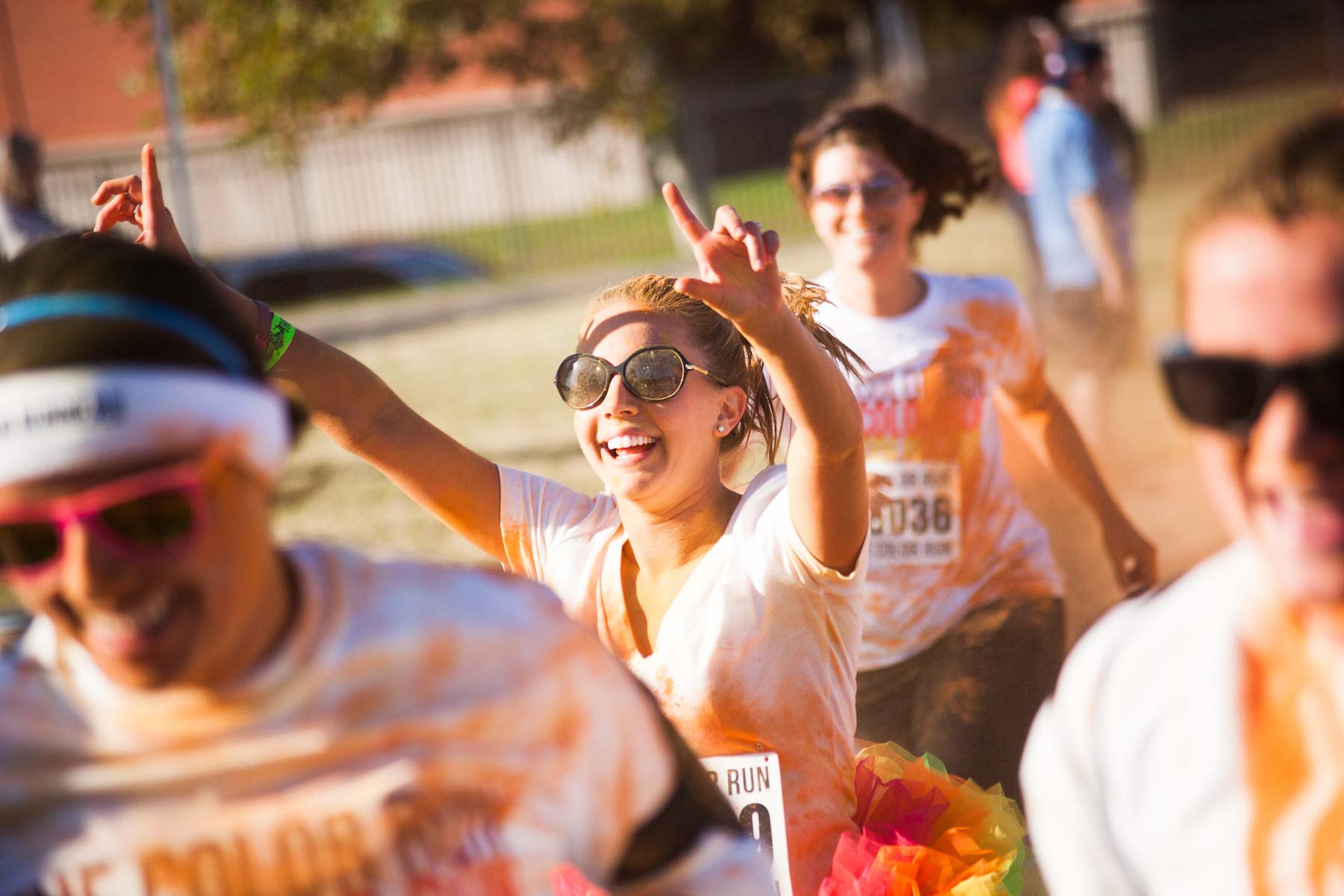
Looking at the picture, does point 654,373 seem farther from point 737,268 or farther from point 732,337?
point 737,268

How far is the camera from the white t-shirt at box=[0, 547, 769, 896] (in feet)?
4.79

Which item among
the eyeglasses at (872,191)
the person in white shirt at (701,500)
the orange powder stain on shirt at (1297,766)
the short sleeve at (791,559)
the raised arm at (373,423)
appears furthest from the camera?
the eyeglasses at (872,191)

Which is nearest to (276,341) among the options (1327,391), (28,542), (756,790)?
(756,790)

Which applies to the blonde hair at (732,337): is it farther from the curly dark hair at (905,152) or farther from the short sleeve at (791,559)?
the curly dark hair at (905,152)

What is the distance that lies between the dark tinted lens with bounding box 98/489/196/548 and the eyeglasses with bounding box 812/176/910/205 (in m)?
2.98

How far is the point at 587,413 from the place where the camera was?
2.84m

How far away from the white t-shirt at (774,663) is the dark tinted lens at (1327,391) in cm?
119

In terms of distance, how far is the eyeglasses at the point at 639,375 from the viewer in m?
2.82

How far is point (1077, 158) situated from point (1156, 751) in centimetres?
590

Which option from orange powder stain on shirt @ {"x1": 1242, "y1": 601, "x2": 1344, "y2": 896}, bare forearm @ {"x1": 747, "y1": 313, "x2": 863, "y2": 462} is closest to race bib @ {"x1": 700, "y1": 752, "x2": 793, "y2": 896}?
bare forearm @ {"x1": 747, "y1": 313, "x2": 863, "y2": 462}

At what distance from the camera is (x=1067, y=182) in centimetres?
715

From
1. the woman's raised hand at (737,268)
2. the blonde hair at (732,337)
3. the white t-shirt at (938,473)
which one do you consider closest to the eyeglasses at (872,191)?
the white t-shirt at (938,473)

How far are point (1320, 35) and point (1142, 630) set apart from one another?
75.4 ft

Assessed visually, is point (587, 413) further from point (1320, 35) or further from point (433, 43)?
point (1320, 35)
